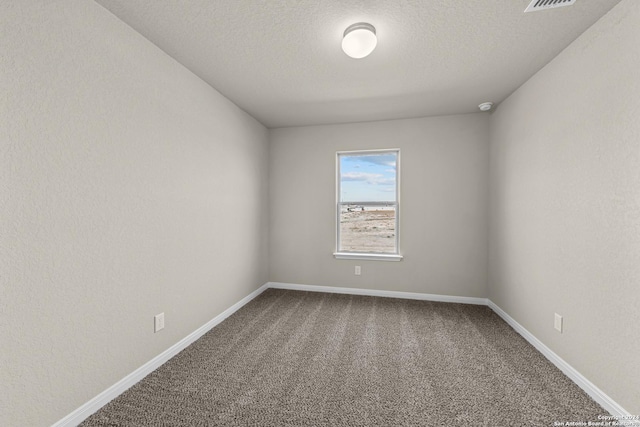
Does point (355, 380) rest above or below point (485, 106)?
below

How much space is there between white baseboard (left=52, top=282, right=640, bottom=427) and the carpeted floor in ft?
0.17

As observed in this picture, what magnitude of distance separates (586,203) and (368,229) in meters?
2.41

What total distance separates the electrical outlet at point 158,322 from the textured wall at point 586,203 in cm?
307

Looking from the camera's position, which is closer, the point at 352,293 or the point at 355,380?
the point at 355,380

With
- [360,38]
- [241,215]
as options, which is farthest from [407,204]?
[360,38]

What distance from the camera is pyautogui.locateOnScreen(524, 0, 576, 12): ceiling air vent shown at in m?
1.57

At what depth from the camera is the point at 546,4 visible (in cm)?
160

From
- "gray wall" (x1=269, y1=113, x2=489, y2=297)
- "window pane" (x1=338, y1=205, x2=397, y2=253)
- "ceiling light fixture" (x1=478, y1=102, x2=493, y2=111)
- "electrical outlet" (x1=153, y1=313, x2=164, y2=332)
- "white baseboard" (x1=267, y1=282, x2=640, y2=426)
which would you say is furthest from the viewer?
"window pane" (x1=338, y1=205, x2=397, y2=253)

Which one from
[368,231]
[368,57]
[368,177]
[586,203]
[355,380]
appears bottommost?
[355,380]

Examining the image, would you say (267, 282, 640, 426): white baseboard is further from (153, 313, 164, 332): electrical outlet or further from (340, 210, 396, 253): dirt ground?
(153, 313, 164, 332): electrical outlet

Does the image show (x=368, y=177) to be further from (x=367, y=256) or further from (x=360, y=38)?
(x=360, y=38)

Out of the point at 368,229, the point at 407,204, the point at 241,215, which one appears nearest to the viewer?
the point at 241,215

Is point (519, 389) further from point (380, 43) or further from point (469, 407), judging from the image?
point (380, 43)

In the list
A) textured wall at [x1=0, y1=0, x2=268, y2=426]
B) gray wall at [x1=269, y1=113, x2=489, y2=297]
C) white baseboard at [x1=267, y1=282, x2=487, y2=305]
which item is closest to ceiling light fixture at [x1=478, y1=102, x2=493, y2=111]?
gray wall at [x1=269, y1=113, x2=489, y2=297]
